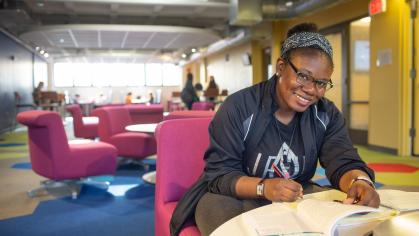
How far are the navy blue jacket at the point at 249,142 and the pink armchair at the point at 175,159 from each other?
11.4 inches

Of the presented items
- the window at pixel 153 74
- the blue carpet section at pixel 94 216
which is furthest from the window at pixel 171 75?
the blue carpet section at pixel 94 216

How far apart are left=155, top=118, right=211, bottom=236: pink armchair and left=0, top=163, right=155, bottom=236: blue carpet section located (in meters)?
1.38

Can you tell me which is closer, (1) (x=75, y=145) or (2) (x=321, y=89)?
(2) (x=321, y=89)

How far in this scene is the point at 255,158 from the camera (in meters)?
1.53

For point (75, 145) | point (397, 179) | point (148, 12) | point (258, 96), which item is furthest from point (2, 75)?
point (258, 96)

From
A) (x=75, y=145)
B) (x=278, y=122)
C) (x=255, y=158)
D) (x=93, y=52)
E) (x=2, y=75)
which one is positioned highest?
(x=93, y=52)

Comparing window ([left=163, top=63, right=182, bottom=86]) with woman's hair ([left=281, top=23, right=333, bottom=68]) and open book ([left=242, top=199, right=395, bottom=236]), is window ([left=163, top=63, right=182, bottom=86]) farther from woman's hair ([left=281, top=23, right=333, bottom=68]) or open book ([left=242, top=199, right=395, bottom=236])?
open book ([left=242, top=199, right=395, bottom=236])

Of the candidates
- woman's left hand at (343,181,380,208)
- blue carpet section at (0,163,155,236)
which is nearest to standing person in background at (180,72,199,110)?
blue carpet section at (0,163,155,236)

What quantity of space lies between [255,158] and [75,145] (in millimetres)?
3218

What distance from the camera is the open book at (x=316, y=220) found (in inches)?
36.4

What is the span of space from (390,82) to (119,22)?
925cm

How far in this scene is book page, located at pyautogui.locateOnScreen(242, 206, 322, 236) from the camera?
0.92 metres

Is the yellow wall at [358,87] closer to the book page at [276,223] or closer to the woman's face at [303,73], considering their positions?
the woman's face at [303,73]

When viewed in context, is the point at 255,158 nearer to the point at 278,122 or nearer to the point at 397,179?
the point at 278,122
